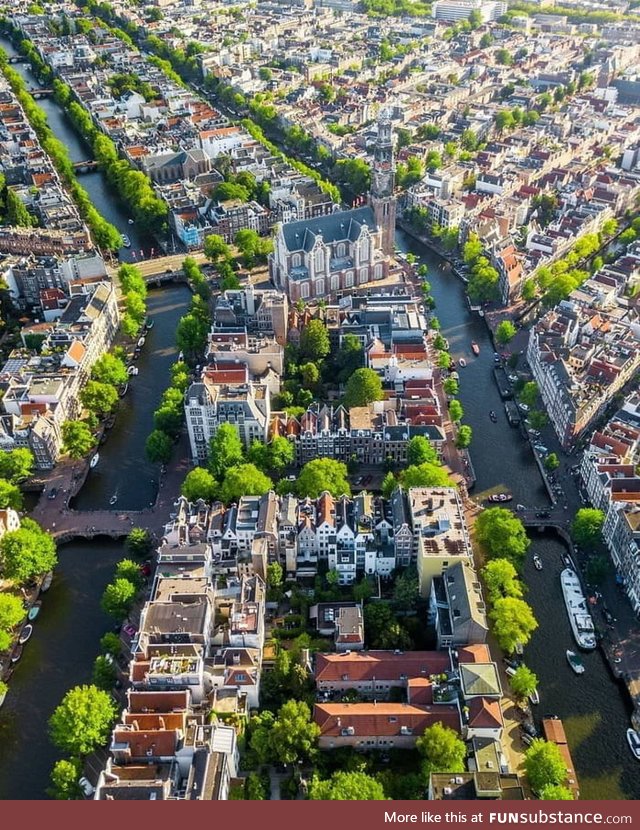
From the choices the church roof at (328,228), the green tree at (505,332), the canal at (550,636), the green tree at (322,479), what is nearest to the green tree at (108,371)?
the church roof at (328,228)

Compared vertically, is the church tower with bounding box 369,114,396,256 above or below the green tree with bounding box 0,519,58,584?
above

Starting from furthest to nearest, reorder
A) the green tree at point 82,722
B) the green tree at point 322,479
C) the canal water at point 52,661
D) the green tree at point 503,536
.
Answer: the green tree at point 322,479
the green tree at point 503,536
the canal water at point 52,661
the green tree at point 82,722

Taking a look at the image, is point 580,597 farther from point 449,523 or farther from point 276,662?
point 276,662

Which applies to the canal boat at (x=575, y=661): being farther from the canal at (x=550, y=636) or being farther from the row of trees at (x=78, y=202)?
the row of trees at (x=78, y=202)

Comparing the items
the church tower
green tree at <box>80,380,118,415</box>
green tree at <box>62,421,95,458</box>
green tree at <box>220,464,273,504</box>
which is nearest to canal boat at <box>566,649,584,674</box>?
green tree at <box>220,464,273,504</box>

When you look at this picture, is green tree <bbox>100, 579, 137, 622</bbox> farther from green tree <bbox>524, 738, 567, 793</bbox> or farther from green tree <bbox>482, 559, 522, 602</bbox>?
green tree <bbox>524, 738, 567, 793</bbox>
